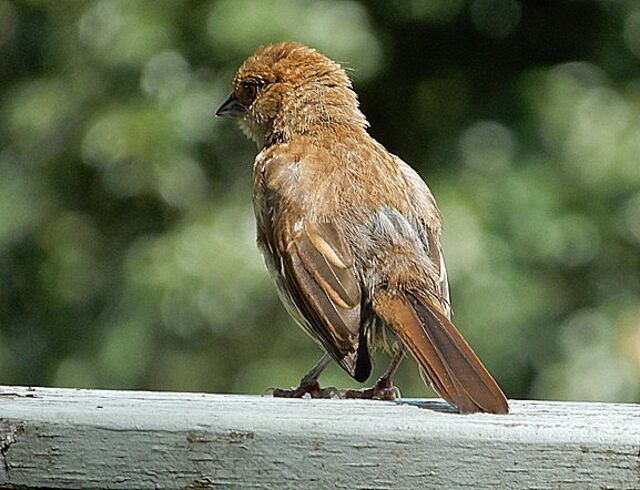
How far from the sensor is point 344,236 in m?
3.95

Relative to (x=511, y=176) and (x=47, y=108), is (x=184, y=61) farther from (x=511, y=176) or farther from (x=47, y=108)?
(x=511, y=176)

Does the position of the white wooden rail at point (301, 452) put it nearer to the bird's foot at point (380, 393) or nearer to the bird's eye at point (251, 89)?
the bird's foot at point (380, 393)

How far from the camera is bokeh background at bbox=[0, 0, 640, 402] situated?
19.1 ft

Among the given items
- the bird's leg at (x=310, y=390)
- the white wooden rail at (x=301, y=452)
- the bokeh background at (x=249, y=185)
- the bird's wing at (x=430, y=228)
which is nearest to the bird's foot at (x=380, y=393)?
the bird's leg at (x=310, y=390)

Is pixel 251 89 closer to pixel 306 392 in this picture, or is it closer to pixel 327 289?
pixel 327 289

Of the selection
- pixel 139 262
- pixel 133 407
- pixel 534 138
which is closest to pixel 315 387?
pixel 133 407

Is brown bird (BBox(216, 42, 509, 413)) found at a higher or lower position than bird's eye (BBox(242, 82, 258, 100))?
lower

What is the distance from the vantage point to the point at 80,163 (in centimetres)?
648

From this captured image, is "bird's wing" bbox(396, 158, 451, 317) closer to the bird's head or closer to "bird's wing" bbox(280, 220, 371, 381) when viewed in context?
"bird's wing" bbox(280, 220, 371, 381)

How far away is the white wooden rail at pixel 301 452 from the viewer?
2107mm

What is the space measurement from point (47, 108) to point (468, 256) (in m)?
2.33

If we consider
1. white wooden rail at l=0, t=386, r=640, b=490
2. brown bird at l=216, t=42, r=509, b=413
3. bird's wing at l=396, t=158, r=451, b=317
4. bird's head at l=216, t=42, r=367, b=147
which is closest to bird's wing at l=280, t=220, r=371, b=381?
brown bird at l=216, t=42, r=509, b=413

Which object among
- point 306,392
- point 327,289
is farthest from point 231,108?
point 306,392

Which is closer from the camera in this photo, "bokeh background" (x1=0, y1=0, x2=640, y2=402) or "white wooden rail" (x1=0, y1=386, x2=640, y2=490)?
"white wooden rail" (x1=0, y1=386, x2=640, y2=490)
